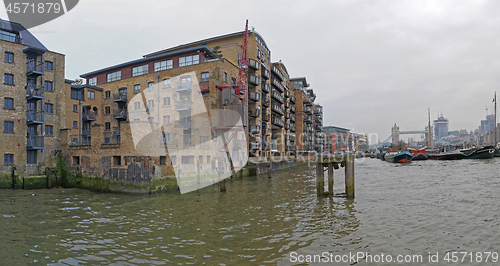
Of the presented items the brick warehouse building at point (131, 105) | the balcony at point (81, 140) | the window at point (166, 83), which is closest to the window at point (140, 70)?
the brick warehouse building at point (131, 105)

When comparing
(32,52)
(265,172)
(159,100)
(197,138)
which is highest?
(32,52)

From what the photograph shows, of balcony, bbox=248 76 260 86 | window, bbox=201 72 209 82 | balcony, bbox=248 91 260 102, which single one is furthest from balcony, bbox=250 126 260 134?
window, bbox=201 72 209 82

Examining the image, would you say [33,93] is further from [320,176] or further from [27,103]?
[320,176]

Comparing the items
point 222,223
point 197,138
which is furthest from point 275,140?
point 222,223

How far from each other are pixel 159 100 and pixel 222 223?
32.1 meters

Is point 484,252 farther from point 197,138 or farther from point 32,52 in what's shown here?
point 32,52

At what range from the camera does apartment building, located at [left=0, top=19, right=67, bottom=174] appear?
86.7ft

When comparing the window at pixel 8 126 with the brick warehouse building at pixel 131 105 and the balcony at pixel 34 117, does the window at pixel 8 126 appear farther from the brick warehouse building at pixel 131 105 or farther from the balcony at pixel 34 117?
the balcony at pixel 34 117

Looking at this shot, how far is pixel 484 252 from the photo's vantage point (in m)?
9.15

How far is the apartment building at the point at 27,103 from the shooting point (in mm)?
26422

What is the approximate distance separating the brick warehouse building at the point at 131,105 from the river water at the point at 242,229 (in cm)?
625

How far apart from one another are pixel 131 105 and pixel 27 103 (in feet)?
52.3

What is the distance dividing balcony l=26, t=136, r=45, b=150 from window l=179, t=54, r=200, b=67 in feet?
67.3

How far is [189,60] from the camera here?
4169 centimetres
